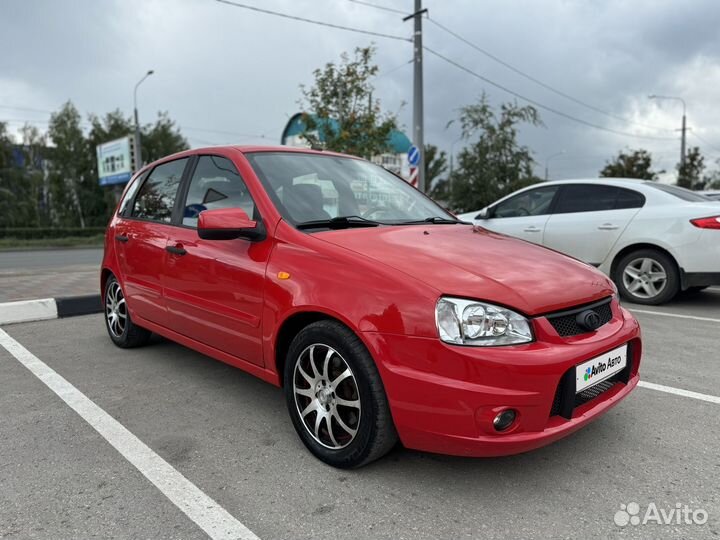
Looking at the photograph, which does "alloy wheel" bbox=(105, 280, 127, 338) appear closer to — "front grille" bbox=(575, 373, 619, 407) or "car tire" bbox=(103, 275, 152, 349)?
"car tire" bbox=(103, 275, 152, 349)

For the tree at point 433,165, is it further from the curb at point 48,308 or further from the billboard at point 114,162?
the curb at point 48,308

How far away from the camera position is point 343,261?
245 cm

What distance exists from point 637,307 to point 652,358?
90.7 inches

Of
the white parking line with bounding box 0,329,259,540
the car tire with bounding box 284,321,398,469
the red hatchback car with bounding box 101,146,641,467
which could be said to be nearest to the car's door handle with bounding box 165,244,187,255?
the red hatchback car with bounding box 101,146,641,467

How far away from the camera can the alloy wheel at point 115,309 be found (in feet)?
14.6

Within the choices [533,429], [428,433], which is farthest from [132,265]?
[533,429]

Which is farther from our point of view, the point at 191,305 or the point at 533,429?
the point at 191,305

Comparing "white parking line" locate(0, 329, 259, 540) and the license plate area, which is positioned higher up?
the license plate area

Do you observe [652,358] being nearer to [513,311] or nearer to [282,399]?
[513,311]

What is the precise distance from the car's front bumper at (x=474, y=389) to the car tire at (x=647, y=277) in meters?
4.61

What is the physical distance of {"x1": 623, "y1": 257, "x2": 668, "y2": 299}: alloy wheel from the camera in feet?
20.3

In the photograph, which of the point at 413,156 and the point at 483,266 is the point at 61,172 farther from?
the point at 483,266

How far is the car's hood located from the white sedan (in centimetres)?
385

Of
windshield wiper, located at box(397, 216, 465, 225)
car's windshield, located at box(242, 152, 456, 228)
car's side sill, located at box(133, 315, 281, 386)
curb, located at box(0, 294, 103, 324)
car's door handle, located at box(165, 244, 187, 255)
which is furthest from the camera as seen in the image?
curb, located at box(0, 294, 103, 324)
